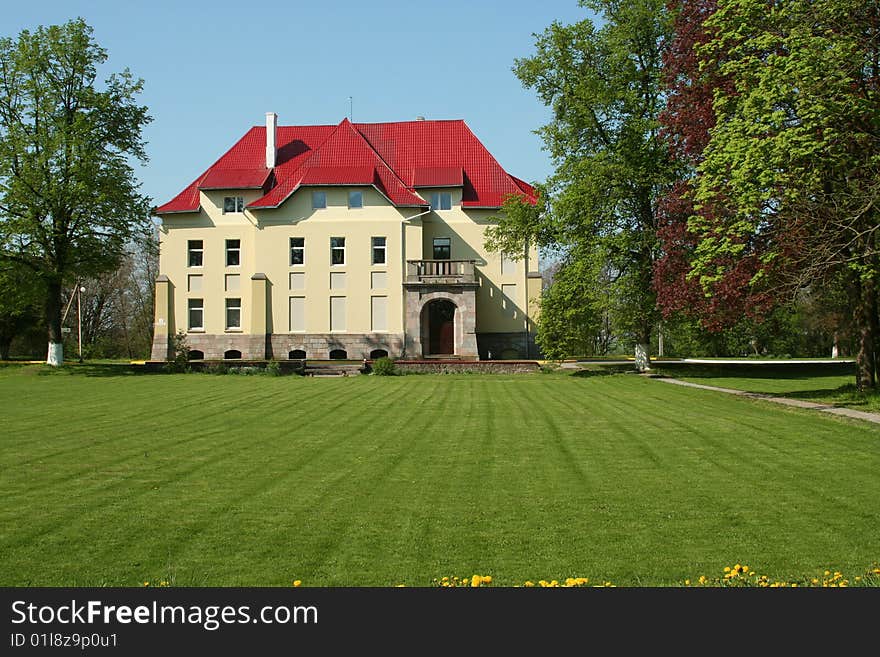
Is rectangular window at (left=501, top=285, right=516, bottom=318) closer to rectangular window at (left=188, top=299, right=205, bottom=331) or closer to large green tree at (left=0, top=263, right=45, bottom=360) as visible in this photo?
rectangular window at (left=188, top=299, right=205, bottom=331)

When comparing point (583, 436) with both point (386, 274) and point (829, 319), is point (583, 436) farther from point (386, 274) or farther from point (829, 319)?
point (829, 319)

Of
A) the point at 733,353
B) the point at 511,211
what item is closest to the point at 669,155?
the point at 511,211

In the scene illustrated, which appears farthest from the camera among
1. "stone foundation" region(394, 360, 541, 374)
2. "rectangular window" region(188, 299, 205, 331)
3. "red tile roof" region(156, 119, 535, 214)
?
"rectangular window" region(188, 299, 205, 331)

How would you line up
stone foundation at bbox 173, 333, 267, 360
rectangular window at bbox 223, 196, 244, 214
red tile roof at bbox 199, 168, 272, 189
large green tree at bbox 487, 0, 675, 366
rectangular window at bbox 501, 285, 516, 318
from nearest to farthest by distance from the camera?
large green tree at bbox 487, 0, 675, 366, stone foundation at bbox 173, 333, 267, 360, rectangular window at bbox 501, 285, 516, 318, red tile roof at bbox 199, 168, 272, 189, rectangular window at bbox 223, 196, 244, 214

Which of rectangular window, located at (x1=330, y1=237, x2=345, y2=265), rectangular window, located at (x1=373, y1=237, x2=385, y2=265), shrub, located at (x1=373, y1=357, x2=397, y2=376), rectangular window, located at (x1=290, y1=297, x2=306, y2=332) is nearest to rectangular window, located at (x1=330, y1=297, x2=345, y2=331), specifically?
rectangular window, located at (x1=290, y1=297, x2=306, y2=332)

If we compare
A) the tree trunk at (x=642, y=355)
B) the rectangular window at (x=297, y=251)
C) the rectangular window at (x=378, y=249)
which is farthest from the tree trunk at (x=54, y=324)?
the tree trunk at (x=642, y=355)

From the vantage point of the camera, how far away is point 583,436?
15.6 meters

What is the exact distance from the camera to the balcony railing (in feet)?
143

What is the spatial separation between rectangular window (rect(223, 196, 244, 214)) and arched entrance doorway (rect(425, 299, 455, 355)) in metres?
12.6

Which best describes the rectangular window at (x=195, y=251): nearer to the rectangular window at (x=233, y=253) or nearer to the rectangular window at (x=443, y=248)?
the rectangular window at (x=233, y=253)

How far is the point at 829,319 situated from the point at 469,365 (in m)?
30.1

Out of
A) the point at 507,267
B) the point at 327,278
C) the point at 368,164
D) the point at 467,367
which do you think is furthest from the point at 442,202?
the point at 467,367

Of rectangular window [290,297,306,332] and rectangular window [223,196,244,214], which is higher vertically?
rectangular window [223,196,244,214]

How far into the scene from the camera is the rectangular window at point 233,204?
47.9 m
